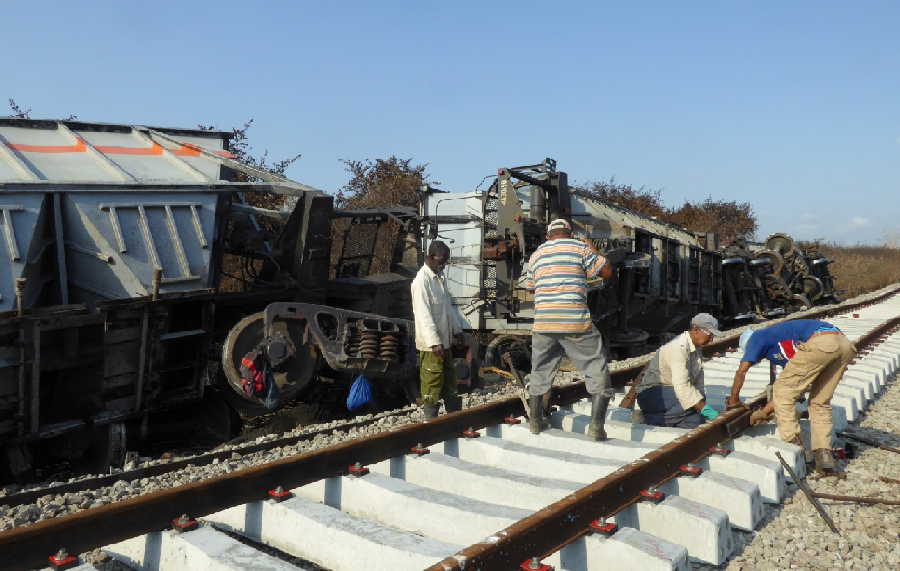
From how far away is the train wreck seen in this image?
6.04 m

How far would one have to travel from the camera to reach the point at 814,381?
4891 mm

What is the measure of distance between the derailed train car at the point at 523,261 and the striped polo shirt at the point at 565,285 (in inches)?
201

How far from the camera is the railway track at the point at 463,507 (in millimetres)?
2783

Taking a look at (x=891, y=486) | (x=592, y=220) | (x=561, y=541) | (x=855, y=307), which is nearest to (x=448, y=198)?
(x=592, y=220)

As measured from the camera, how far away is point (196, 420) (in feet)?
25.7

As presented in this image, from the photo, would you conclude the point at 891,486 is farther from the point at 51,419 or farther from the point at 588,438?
the point at 51,419

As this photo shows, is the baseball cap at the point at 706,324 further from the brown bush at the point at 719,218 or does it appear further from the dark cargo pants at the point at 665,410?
the brown bush at the point at 719,218

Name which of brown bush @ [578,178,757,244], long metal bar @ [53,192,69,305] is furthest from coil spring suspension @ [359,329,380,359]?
brown bush @ [578,178,757,244]

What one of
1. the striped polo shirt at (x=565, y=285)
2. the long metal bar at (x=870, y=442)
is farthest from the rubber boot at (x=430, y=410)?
the long metal bar at (x=870, y=442)

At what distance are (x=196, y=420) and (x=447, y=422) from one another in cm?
426

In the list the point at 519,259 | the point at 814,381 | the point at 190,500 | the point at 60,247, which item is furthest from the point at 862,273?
the point at 190,500

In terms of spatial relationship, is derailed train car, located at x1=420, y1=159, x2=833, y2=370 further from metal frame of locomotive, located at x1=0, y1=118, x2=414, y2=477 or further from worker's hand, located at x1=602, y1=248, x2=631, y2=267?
metal frame of locomotive, located at x1=0, y1=118, x2=414, y2=477

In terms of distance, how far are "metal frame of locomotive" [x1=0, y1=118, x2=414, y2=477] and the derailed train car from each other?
11.6 feet

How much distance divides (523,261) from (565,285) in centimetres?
688
